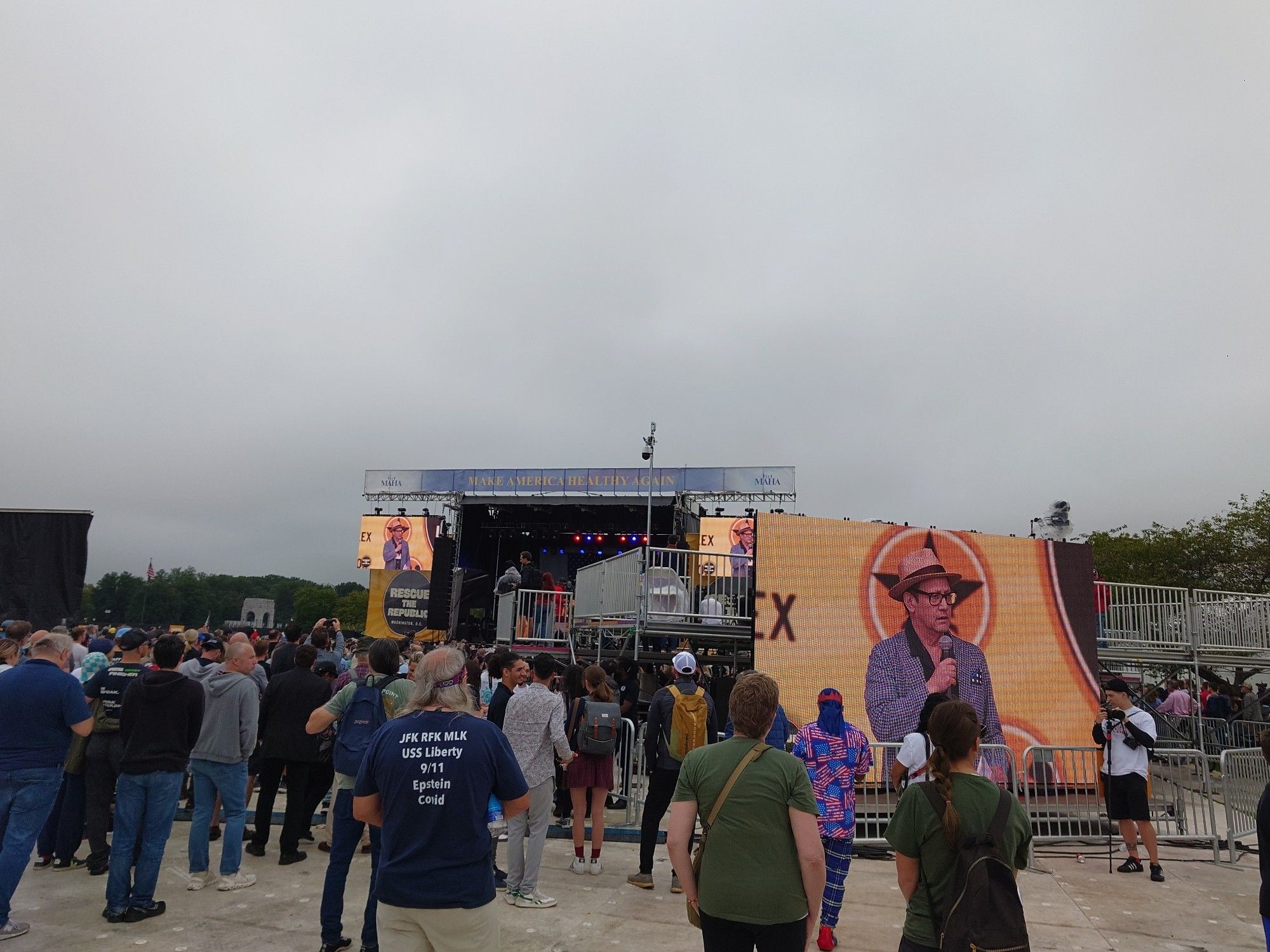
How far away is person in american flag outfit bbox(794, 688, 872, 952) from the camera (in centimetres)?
519

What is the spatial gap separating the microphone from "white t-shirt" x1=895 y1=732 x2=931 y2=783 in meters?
6.44

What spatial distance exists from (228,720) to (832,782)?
4.50m

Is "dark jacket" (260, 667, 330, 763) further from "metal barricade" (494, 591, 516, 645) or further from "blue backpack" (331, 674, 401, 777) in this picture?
"metal barricade" (494, 591, 516, 645)

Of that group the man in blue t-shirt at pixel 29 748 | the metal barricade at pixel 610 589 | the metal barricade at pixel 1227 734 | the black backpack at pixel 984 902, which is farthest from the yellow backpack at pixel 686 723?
the metal barricade at pixel 1227 734

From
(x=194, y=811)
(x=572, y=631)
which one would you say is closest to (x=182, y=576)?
(x=572, y=631)

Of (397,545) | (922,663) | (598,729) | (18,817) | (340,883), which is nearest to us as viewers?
(340,883)

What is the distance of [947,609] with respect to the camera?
38.4 ft

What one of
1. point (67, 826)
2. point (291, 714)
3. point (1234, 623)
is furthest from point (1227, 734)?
point (67, 826)

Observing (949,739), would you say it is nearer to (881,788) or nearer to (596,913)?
(596,913)

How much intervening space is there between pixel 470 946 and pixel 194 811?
4.09 meters

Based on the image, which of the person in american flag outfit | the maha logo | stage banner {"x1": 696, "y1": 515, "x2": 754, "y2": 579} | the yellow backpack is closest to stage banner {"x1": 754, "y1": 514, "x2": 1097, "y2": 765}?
the maha logo

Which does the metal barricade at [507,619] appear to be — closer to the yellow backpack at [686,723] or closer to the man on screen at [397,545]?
the yellow backpack at [686,723]

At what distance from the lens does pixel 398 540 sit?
36.0 metres

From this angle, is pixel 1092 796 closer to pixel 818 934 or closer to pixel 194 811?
pixel 818 934
